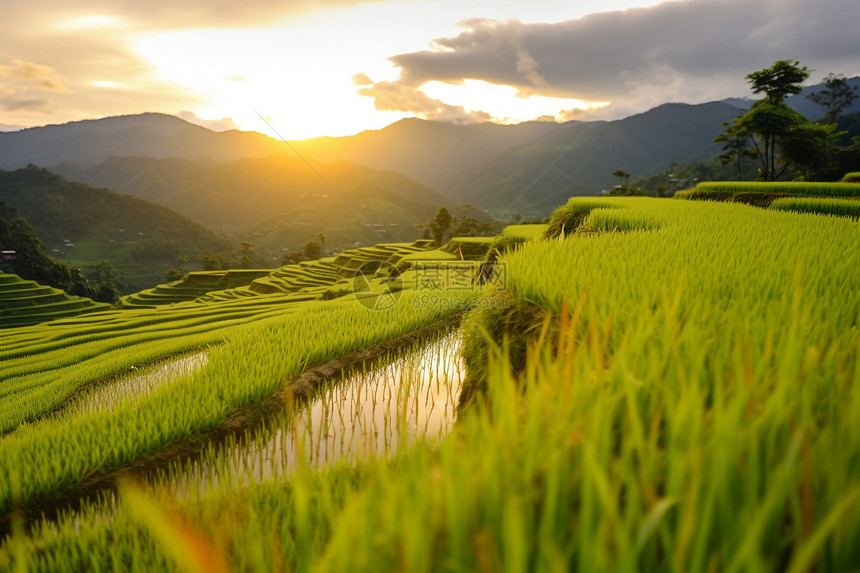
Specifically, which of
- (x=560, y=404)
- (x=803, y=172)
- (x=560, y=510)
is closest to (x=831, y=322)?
(x=560, y=404)

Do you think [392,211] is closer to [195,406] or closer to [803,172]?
[803,172]

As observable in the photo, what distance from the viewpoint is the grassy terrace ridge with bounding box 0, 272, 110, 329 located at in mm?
28453

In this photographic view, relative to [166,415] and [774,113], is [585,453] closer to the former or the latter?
[166,415]

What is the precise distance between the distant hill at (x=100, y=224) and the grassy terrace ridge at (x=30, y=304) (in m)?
72.3

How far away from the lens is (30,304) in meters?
30.7

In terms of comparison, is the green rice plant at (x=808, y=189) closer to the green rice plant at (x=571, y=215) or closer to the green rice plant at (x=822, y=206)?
the green rice plant at (x=822, y=206)

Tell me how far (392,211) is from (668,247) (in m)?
167

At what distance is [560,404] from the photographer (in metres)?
1.17

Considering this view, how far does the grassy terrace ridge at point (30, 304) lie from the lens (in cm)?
2845

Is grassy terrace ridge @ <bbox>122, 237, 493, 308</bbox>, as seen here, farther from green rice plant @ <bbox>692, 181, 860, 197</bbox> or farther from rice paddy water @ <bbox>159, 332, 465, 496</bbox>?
rice paddy water @ <bbox>159, 332, 465, 496</bbox>
